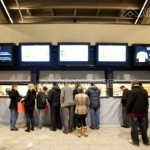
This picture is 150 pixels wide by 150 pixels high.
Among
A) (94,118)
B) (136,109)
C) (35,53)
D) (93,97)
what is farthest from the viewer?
(35,53)

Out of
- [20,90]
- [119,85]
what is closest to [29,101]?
[20,90]

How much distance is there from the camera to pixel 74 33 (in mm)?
9539

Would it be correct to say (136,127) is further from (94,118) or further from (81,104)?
(94,118)

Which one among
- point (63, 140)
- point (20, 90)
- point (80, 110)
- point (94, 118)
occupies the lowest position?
point (63, 140)

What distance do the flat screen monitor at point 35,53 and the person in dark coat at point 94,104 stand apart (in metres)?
1.75

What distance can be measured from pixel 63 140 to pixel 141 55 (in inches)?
159

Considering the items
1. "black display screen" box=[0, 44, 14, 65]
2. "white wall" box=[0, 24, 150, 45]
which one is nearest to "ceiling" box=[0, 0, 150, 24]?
"white wall" box=[0, 24, 150, 45]

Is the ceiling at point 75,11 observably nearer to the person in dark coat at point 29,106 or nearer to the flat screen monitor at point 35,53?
the flat screen monitor at point 35,53

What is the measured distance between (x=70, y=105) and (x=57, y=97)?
550mm

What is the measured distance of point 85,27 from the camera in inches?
377

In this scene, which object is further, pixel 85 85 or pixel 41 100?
pixel 85 85

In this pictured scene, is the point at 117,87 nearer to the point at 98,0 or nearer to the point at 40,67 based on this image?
the point at 40,67

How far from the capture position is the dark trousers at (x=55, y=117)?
25.6ft

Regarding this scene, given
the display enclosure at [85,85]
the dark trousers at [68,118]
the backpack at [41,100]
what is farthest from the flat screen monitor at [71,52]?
the dark trousers at [68,118]
